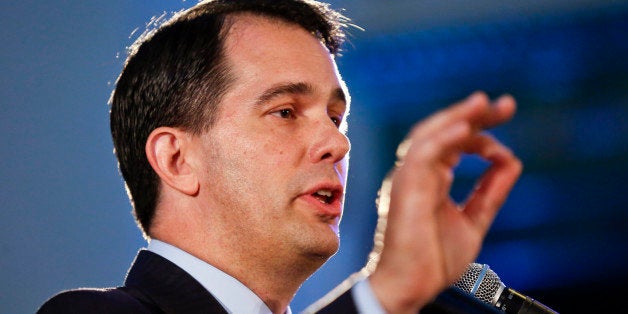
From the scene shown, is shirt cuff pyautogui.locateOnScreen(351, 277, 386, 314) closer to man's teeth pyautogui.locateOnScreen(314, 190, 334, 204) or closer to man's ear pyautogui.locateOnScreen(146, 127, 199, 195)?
man's teeth pyautogui.locateOnScreen(314, 190, 334, 204)

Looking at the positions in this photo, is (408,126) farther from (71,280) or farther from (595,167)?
(71,280)

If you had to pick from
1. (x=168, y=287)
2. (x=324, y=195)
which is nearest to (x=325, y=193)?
(x=324, y=195)

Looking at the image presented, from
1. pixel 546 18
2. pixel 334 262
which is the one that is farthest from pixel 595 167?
pixel 334 262

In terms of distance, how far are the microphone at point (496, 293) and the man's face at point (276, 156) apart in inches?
11.6

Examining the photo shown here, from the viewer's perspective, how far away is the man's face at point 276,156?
1615 millimetres

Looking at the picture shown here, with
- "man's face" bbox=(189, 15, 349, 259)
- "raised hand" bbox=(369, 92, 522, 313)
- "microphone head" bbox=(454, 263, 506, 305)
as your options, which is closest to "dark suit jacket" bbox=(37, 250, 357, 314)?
"man's face" bbox=(189, 15, 349, 259)

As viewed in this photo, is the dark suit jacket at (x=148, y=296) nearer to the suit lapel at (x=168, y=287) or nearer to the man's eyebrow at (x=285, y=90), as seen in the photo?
the suit lapel at (x=168, y=287)

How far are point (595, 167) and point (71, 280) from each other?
2.48 metres

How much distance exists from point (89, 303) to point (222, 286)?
0.30 m

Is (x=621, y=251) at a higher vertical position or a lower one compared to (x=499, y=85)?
lower

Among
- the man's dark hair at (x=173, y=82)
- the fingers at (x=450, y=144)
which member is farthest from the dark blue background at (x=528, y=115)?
the fingers at (x=450, y=144)

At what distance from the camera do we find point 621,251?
12.9ft

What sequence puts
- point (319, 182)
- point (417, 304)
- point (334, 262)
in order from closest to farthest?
1. point (417, 304)
2. point (319, 182)
3. point (334, 262)

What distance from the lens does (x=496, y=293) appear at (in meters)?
1.40
